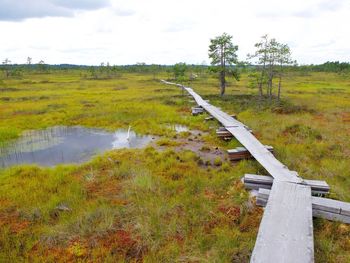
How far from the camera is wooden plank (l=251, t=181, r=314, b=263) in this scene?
12.7ft

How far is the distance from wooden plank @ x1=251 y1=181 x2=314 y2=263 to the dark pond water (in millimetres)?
7603

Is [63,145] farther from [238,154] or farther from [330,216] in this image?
[330,216]

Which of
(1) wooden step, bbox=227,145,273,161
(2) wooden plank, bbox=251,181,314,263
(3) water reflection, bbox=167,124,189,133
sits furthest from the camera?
(3) water reflection, bbox=167,124,189,133

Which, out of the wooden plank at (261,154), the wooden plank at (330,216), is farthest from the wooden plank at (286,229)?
the wooden plank at (261,154)

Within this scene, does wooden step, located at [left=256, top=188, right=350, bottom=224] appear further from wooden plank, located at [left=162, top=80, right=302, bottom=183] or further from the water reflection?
the water reflection

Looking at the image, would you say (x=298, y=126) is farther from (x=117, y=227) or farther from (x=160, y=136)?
(x=117, y=227)

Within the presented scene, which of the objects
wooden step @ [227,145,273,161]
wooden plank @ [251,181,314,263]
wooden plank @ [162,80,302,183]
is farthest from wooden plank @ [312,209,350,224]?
wooden step @ [227,145,273,161]

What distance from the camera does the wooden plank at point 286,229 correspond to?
3881 mm

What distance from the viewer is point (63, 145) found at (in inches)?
498

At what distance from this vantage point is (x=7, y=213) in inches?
250

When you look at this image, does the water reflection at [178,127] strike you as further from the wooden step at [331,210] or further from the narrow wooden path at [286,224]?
the wooden step at [331,210]

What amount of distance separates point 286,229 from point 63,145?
10.9m

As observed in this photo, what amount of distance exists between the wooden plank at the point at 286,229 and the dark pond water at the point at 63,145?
7.60 m

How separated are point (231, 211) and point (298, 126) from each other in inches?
346
